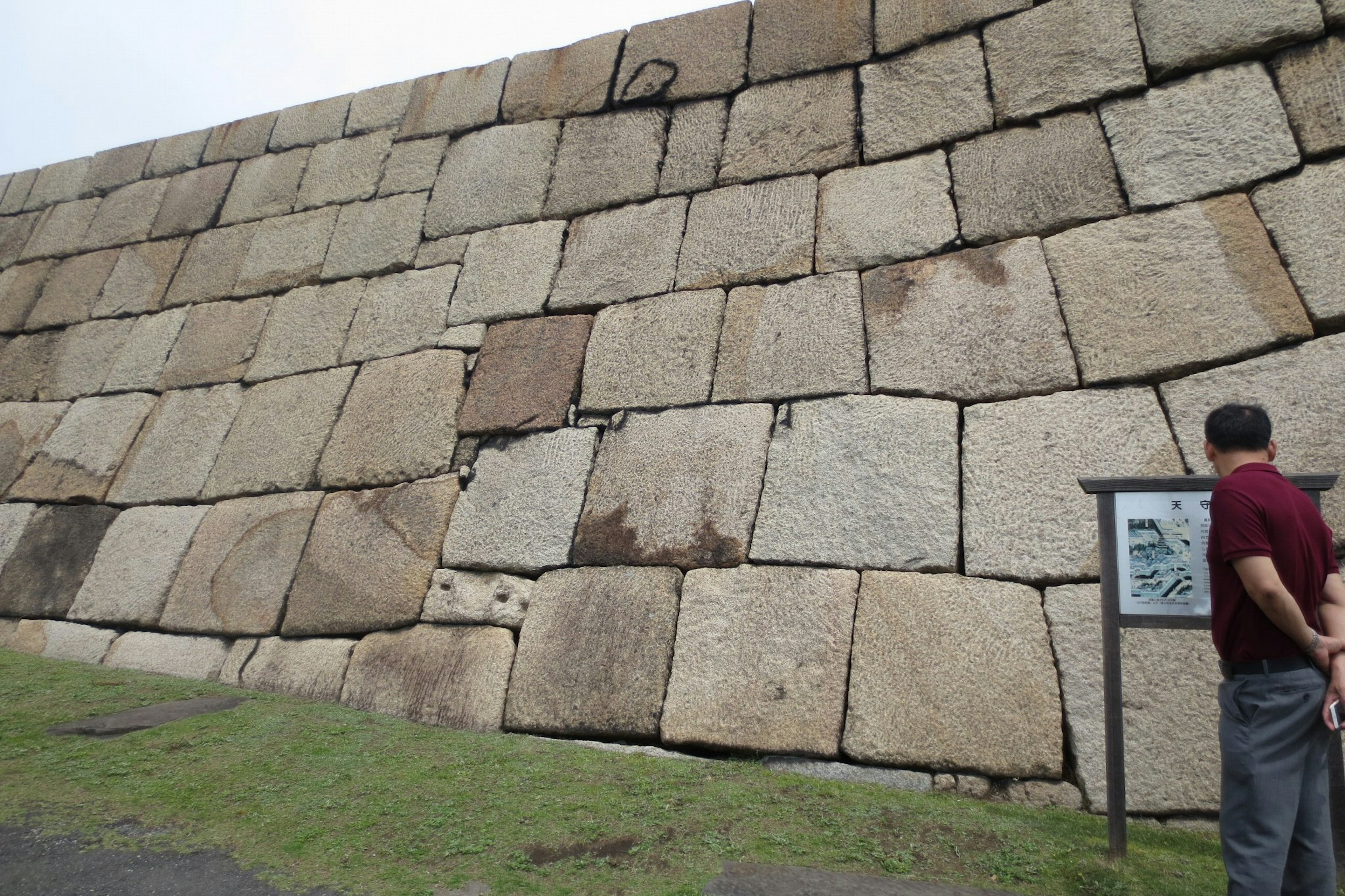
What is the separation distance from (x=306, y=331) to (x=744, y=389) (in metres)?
3.05

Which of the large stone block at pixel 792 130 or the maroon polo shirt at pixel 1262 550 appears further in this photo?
the large stone block at pixel 792 130

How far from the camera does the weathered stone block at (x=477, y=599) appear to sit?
3805mm

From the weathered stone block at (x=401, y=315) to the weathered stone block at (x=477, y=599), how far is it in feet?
4.94

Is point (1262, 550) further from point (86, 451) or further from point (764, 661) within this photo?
point (86, 451)

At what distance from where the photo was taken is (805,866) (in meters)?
2.15

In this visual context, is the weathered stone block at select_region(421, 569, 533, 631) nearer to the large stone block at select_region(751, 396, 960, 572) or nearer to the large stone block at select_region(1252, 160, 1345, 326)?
the large stone block at select_region(751, 396, 960, 572)

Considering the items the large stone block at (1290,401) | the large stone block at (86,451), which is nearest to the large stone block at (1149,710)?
the large stone block at (1290,401)

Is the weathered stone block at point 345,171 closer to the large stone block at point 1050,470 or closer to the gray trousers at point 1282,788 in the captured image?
the large stone block at point 1050,470

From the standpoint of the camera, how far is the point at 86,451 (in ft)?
18.2

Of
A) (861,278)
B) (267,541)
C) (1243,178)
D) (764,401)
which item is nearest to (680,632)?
(764,401)

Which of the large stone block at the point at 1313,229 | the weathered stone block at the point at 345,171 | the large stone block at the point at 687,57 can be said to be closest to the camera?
the large stone block at the point at 1313,229

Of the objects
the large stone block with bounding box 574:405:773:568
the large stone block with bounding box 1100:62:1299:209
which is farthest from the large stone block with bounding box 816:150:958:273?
the large stone block with bounding box 574:405:773:568

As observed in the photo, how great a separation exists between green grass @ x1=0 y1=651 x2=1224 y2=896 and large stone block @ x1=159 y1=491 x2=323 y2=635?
3.69 ft

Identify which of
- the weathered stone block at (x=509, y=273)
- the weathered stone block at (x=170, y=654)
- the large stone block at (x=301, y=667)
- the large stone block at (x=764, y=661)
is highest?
the weathered stone block at (x=509, y=273)
